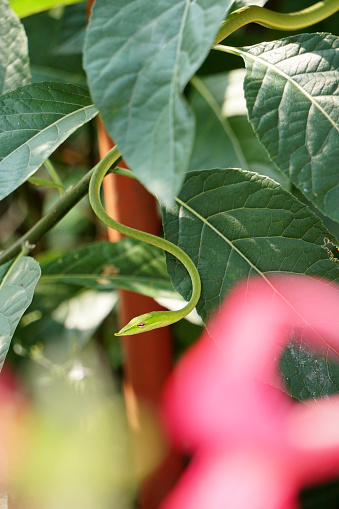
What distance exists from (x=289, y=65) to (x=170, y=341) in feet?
1.53

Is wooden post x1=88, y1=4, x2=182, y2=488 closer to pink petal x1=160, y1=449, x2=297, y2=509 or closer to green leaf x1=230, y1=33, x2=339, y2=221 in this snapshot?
pink petal x1=160, y1=449, x2=297, y2=509

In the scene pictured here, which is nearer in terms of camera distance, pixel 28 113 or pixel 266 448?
pixel 28 113

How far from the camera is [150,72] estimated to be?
307 millimetres

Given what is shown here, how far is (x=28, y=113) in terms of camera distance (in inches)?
18.5

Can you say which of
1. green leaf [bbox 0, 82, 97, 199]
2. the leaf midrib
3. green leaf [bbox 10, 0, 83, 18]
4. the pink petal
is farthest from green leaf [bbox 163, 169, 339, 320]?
green leaf [bbox 10, 0, 83, 18]

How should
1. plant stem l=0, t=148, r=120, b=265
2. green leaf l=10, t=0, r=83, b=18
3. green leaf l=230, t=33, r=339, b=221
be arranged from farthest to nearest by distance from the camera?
green leaf l=10, t=0, r=83, b=18
plant stem l=0, t=148, r=120, b=265
green leaf l=230, t=33, r=339, b=221

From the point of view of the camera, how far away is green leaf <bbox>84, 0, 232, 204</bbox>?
0.91 feet

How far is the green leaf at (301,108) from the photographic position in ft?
1.26

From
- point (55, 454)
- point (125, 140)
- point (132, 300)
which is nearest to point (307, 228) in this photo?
point (125, 140)

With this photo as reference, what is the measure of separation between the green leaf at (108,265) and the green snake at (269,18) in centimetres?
37

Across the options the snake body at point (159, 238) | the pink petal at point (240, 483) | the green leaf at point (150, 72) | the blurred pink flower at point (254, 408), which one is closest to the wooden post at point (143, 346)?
the blurred pink flower at point (254, 408)

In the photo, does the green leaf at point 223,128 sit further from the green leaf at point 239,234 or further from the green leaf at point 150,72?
the green leaf at point 150,72

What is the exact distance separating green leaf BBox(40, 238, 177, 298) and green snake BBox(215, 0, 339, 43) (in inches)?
14.8

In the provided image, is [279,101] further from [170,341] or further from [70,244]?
[70,244]
